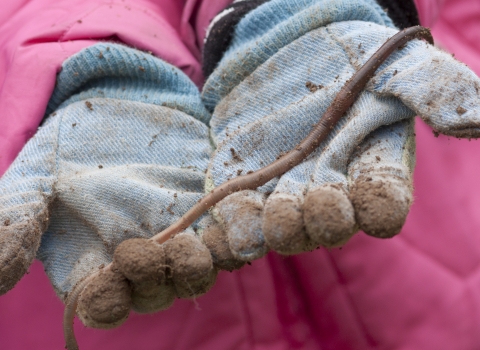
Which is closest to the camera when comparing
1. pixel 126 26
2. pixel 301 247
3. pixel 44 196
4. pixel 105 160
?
pixel 301 247

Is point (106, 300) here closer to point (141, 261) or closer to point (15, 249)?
point (141, 261)

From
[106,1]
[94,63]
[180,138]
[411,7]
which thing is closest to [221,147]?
[180,138]

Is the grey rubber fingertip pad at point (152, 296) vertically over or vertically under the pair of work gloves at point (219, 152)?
under

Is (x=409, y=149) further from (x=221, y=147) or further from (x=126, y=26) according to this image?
(x=126, y=26)

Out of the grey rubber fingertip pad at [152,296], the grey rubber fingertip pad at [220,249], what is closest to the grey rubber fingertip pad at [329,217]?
the grey rubber fingertip pad at [220,249]

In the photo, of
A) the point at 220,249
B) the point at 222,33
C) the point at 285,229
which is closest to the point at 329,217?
the point at 285,229

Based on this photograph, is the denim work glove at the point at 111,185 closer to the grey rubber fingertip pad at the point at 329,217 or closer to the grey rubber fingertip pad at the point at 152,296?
the grey rubber fingertip pad at the point at 152,296
